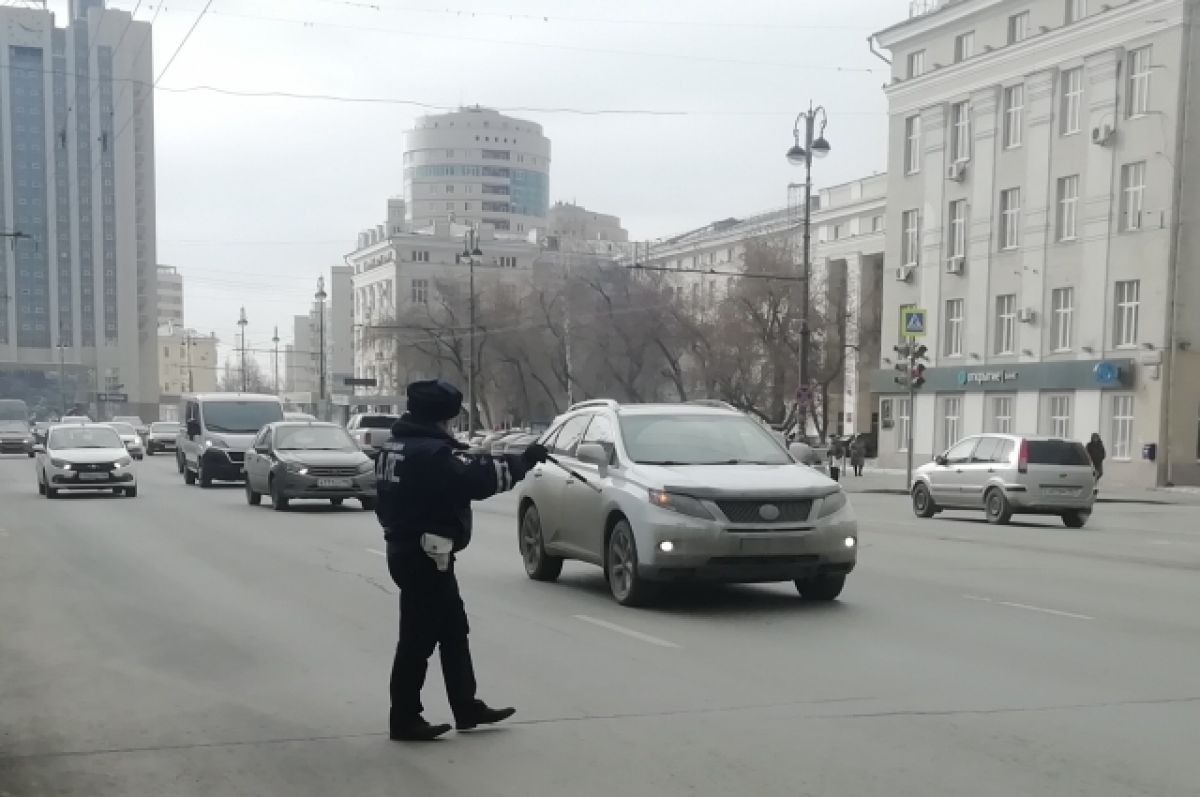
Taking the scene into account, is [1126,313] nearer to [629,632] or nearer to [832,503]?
[832,503]

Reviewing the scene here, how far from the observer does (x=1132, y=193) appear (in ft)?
127

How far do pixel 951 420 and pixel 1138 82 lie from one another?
14.1 m

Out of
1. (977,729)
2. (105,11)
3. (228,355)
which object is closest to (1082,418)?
(977,729)

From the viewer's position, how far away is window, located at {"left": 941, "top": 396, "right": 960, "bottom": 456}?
46.2 m

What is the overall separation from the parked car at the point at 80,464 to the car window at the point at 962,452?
1653 centimetres

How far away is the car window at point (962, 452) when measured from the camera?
2330 cm

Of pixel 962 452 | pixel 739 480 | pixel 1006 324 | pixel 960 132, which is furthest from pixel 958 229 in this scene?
pixel 739 480

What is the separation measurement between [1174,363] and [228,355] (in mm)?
163828

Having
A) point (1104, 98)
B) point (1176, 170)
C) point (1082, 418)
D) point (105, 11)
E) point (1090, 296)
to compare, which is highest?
point (105, 11)

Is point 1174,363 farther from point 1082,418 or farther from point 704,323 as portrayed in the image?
point 704,323

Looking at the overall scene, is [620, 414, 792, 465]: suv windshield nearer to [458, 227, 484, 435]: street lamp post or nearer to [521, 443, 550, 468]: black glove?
[521, 443, 550, 468]: black glove

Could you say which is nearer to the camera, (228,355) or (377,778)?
(377,778)

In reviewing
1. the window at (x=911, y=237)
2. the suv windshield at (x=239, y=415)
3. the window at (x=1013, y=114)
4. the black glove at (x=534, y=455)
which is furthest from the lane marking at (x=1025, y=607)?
the window at (x=911, y=237)

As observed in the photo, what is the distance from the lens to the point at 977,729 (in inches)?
237
